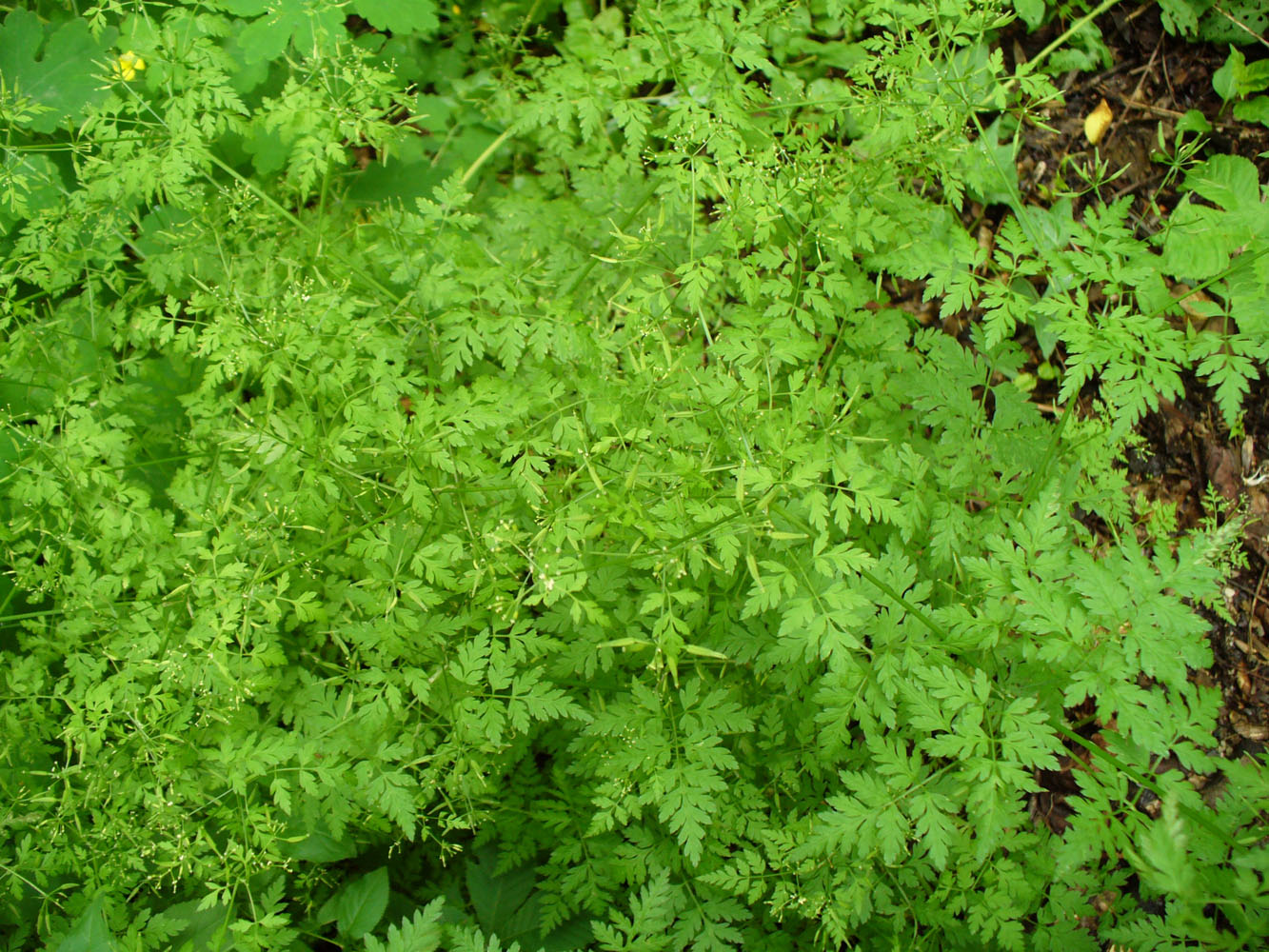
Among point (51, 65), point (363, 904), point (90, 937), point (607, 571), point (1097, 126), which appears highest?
point (1097, 126)

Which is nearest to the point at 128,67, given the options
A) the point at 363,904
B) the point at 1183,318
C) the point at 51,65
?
the point at 51,65

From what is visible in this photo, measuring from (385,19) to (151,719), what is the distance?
3244mm

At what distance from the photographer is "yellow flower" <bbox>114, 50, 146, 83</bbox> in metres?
3.04

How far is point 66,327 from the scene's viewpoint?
133 inches

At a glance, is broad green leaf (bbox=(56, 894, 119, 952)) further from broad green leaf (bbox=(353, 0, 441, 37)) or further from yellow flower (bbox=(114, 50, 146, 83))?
broad green leaf (bbox=(353, 0, 441, 37))

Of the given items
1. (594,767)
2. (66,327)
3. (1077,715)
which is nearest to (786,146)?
(594,767)

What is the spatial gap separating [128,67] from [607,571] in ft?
10.6

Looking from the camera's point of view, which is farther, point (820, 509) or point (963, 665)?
point (963, 665)

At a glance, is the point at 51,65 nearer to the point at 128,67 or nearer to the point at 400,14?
the point at 128,67

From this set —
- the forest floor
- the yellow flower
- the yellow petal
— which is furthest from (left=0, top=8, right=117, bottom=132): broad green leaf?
the yellow petal

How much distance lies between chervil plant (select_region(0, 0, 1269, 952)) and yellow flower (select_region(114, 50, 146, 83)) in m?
0.05

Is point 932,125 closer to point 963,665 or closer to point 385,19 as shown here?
point 963,665

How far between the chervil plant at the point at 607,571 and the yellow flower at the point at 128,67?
54 millimetres

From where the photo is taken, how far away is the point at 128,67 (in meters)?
3.71
